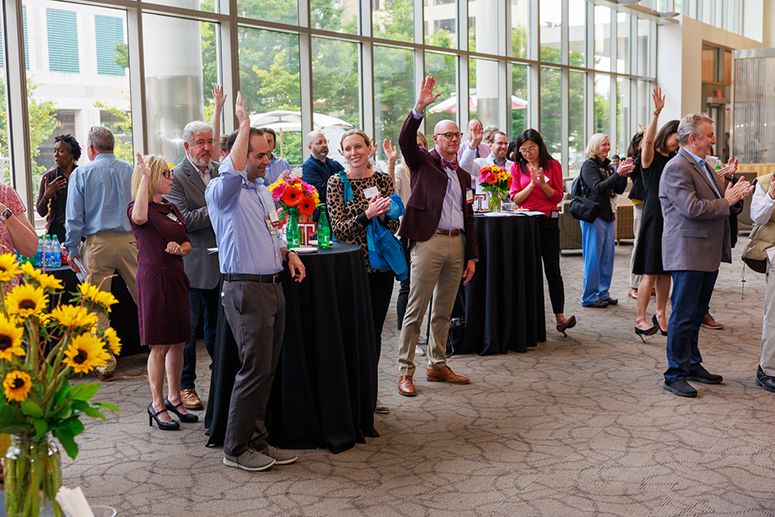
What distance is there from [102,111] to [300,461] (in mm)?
5209

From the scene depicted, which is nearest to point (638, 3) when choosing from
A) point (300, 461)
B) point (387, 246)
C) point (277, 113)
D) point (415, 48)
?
point (415, 48)

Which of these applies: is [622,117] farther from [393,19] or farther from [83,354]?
[83,354]

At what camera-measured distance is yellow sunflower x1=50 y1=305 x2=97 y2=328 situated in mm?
1344

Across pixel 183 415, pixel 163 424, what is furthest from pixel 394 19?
pixel 163 424

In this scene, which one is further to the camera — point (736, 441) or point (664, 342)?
point (664, 342)

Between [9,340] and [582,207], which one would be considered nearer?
[9,340]

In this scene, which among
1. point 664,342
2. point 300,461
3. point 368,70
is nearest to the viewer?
point 300,461

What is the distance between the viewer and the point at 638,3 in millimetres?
16672

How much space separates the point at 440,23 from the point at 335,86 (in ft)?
9.09

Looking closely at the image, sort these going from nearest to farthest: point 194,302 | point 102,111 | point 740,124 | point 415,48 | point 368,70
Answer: point 194,302 → point 102,111 → point 368,70 → point 415,48 → point 740,124

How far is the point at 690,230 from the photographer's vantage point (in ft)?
14.1

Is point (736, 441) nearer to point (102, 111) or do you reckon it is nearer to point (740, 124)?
point (102, 111)

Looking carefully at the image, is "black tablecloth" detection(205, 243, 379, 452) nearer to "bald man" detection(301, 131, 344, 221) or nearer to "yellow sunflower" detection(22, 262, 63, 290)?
"yellow sunflower" detection(22, 262, 63, 290)

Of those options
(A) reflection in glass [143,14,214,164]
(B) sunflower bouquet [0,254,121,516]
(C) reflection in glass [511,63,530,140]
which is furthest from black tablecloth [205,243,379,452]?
(C) reflection in glass [511,63,530,140]
